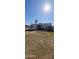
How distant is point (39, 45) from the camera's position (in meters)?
1.82

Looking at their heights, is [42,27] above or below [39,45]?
above

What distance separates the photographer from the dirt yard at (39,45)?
5.93ft

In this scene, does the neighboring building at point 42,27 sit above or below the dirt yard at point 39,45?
above

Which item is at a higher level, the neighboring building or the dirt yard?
the neighboring building

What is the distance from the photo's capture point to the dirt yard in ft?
5.93
